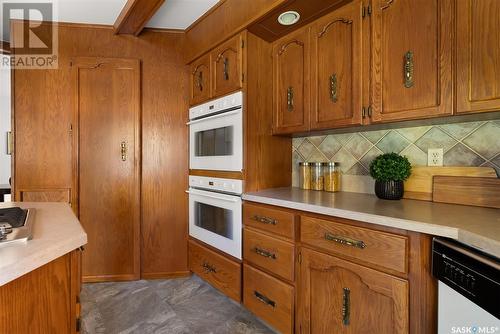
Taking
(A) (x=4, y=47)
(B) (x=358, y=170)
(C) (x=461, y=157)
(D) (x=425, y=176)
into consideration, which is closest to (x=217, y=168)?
(B) (x=358, y=170)

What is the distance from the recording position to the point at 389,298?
117 cm

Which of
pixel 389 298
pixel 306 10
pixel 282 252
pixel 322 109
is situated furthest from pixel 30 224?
pixel 306 10

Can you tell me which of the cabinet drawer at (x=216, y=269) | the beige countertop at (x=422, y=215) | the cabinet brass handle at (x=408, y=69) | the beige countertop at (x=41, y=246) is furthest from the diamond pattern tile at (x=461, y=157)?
the beige countertop at (x=41, y=246)

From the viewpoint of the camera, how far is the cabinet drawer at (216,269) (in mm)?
2035

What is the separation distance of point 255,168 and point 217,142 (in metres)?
0.41

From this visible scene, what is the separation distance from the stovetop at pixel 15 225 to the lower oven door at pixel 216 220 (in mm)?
1169

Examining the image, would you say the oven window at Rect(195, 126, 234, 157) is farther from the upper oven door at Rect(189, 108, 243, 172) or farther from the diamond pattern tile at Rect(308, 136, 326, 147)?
the diamond pattern tile at Rect(308, 136, 326, 147)

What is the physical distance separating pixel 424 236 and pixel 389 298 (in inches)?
12.1

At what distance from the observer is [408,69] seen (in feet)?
4.52

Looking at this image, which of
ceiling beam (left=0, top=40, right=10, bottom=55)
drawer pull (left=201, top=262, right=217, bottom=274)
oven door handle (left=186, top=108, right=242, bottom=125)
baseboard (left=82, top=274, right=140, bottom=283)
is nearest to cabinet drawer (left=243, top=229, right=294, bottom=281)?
drawer pull (left=201, top=262, right=217, bottom=274)

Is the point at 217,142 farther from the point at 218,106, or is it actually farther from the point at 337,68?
the point at 337,68

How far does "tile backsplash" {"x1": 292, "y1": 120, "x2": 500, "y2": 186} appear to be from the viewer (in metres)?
1.40

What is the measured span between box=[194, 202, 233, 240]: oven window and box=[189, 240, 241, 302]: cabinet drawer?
0.18 m

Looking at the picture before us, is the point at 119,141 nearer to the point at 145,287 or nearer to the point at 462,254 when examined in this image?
the point at 145,287
